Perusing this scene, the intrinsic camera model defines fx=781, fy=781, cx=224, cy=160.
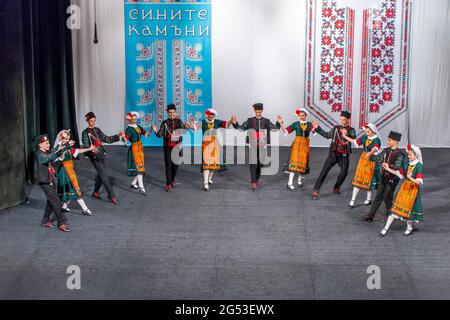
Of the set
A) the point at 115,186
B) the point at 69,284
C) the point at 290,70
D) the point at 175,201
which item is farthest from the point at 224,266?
the point at 290,70

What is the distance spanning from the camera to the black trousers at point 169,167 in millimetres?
9984

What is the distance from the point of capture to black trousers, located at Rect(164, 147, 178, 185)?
32.8 ft

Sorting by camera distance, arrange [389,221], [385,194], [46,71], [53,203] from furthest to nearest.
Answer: [46,71]
[385,194]
[53,203]
[389,221]

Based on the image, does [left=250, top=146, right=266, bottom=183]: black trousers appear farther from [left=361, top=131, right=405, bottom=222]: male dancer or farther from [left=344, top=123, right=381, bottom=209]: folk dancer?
[left=361, top=131, right=405, bottom=222]: male dancer

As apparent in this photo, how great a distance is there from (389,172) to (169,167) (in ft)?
9.66

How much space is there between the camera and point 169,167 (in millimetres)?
10039

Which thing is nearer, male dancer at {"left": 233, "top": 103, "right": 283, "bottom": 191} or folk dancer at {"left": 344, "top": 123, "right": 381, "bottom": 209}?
folk dancer at {"left": 344, "top": 123, "right": 381, "bottom": 209}

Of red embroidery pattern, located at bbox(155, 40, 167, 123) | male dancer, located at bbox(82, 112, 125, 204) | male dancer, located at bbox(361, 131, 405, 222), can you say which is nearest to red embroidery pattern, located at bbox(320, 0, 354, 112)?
red embroidery pattern, located at bbox(155, 40, 167, 123)

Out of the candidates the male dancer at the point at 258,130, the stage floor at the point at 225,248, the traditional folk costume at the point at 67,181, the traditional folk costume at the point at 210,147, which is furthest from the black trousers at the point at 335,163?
the traditional folk costume at the point at 67,181

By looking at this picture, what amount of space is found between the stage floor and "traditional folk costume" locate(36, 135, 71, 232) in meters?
0.22

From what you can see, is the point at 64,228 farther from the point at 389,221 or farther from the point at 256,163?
the point at 389,221

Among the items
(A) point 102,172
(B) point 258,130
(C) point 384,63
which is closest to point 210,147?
(B) point 258,130

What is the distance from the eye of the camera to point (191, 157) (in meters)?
12.1

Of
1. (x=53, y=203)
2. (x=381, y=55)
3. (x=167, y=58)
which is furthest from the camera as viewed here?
(x=167, y=58)
